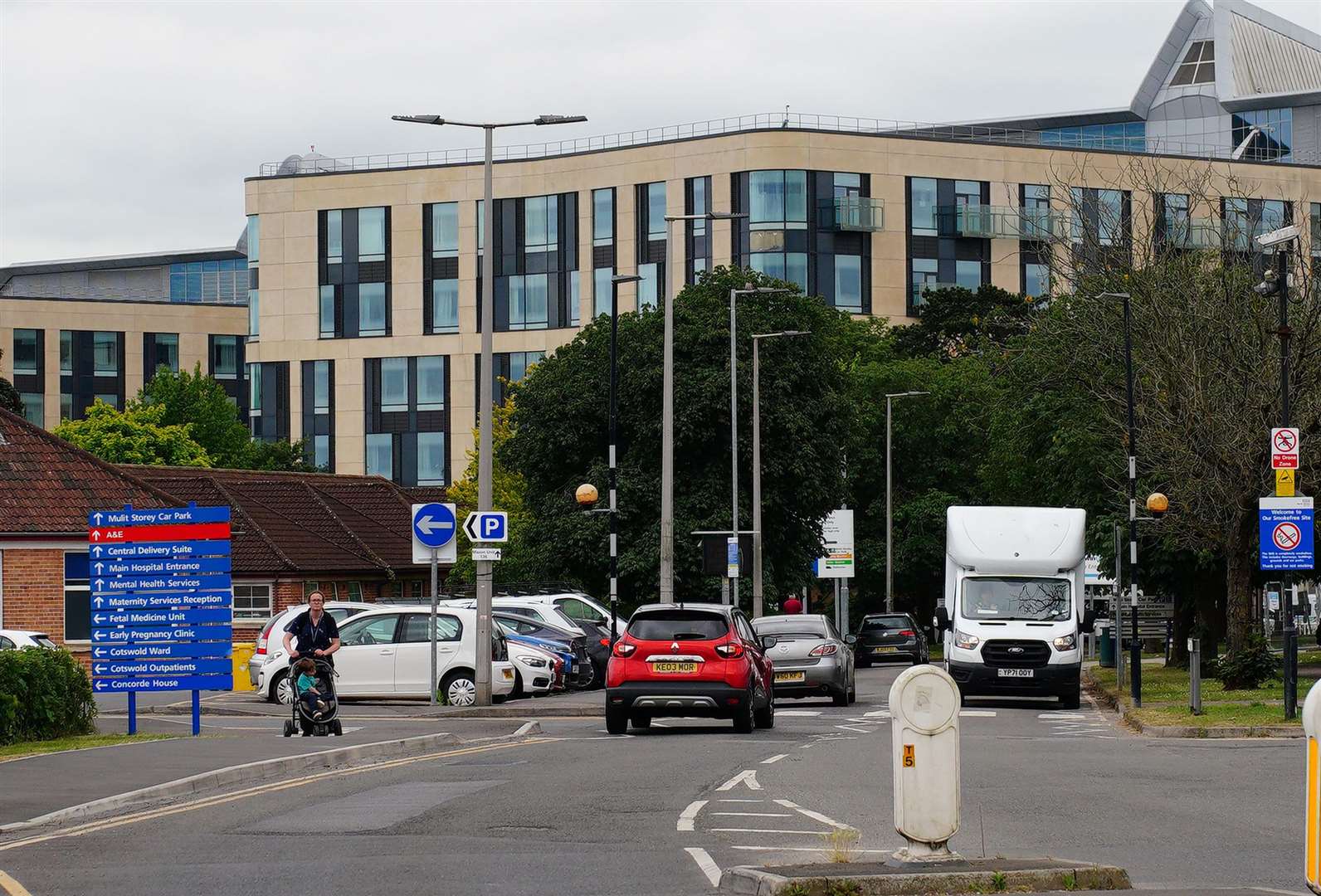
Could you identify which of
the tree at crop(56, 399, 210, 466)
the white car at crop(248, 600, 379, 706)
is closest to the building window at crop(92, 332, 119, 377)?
the tree at crop(56, 399, 210, 466)

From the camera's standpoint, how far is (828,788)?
1720 centimetres

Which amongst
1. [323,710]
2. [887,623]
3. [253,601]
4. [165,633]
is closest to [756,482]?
[887,623]

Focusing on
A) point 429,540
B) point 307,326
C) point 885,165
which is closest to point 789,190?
→ point 885,165

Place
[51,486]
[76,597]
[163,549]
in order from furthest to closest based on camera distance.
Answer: [51,486] < [76,597] < [163,549]

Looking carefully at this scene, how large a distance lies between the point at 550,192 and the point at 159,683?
69390mm

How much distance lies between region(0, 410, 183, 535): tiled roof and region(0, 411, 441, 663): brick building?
0.11 ft

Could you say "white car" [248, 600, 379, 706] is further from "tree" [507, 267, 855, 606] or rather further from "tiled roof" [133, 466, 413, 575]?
"tiled roof" [133, 466, 413, 575]

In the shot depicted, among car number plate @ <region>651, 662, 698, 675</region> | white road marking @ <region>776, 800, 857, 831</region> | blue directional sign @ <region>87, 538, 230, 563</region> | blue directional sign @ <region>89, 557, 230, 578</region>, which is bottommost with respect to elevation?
white road marking @ <region>776, 800, 857, 831</region>

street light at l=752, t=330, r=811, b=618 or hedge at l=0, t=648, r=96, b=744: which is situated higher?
street light at l=752, t=330, r=811, b=618

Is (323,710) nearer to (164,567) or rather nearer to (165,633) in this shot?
(165,633)

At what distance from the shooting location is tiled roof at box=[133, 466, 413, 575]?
186 ft

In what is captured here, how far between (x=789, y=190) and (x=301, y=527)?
114 feet

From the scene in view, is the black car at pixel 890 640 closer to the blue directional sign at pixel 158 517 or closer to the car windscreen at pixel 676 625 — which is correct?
the car windscreen at pixel 676 625

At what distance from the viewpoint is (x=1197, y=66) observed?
109938 millimetres
